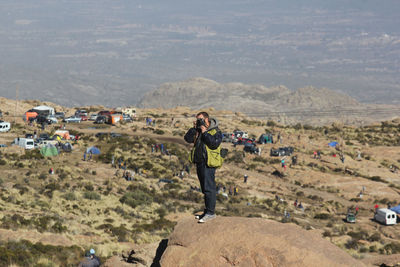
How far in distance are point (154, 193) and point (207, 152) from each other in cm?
2923

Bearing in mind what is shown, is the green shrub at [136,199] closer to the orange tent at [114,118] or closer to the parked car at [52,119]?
the parked car at [52,119]

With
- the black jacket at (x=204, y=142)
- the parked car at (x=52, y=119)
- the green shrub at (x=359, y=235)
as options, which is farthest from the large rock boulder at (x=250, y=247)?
the parked car at (x=52, y=119)

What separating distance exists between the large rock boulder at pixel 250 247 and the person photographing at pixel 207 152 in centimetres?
63

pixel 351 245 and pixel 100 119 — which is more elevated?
pixel 351 245

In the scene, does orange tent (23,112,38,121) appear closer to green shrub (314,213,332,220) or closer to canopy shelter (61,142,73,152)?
canopy shelter (61,142,73,152)

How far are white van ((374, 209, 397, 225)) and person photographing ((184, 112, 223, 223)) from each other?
31.0 m

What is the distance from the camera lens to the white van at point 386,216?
3848 cm

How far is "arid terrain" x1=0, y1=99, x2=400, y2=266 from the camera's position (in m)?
20.0

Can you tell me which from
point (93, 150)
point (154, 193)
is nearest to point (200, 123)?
point (154, 193)

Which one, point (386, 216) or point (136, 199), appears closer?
point (136, 199)

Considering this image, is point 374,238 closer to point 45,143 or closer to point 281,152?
point 281,152

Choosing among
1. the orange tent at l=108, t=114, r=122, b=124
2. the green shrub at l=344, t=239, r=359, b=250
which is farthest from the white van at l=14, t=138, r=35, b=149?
the green shrub at l=344, t=239, r=359, b=250

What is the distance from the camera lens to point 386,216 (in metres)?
38.4

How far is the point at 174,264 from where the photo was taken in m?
10.4
